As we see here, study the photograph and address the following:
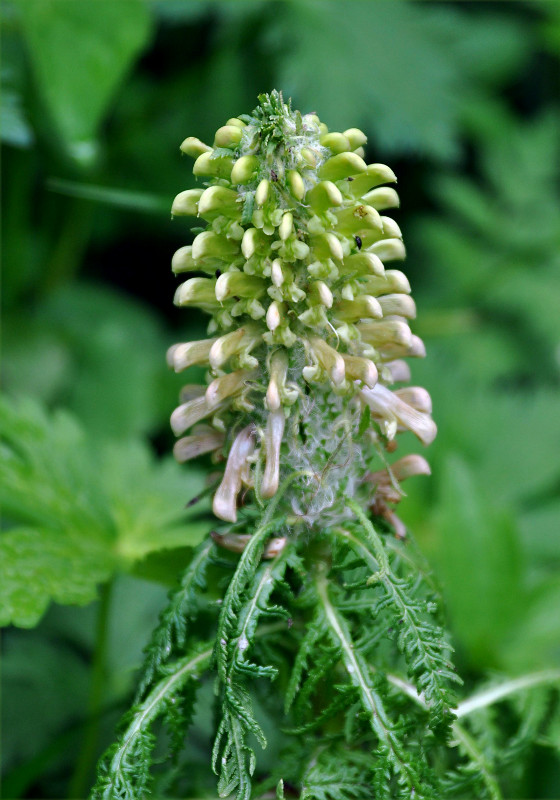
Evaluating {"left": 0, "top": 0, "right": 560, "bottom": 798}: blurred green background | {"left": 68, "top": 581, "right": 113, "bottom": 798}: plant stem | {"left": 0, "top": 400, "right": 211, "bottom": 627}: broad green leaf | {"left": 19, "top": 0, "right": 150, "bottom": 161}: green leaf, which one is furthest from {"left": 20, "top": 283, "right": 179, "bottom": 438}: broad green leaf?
{"left": 68, "top": 581, "right": 113, "bottom": 798}: plant stem

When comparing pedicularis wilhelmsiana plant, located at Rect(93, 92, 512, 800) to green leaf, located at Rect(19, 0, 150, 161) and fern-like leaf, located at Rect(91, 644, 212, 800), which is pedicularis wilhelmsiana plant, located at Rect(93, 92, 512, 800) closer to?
fern-like leaf, located at Rect(91, 644, 212, 800)

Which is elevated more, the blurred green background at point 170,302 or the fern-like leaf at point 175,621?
the blurred green background at point 170,302

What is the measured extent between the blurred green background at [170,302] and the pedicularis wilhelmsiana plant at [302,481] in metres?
0.25

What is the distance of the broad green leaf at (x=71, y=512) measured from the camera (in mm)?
1287

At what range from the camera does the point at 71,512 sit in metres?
1.57

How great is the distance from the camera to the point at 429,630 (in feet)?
3.09

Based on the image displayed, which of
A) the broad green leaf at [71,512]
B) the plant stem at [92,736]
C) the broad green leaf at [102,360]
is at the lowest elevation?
the plant stem at [92,736]

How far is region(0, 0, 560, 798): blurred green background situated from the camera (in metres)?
1.63

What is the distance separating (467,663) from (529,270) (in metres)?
2.09

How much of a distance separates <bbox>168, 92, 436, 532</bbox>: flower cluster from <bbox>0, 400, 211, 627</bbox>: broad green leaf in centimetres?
32

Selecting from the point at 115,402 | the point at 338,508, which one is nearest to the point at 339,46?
the point at 115,402

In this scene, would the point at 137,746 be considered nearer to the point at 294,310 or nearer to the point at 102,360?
the point at 294,310

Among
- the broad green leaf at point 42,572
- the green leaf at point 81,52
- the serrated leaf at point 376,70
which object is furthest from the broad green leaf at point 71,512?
the serrated leaf at point 376,70

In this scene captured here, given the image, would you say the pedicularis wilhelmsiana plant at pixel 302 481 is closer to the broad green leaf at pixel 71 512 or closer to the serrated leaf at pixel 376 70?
the broad green leaf at pixel 71 512
